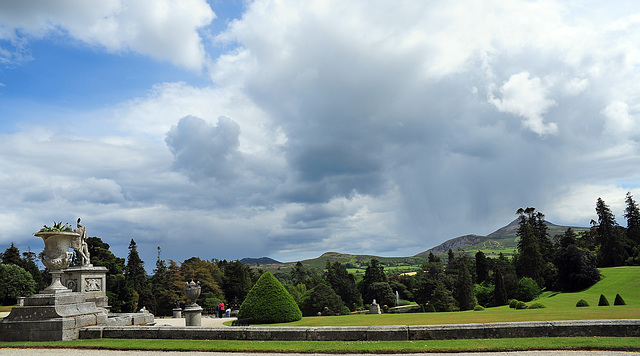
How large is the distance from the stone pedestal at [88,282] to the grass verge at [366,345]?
35.1 feet

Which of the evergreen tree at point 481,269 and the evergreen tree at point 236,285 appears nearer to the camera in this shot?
the evergreen tree at point 236,285

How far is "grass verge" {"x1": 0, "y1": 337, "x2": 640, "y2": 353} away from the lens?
35.5 feet

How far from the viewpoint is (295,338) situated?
13328mm

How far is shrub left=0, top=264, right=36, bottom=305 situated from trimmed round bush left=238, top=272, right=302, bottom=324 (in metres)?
46.4

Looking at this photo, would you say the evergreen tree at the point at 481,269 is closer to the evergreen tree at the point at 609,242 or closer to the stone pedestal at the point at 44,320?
the evergreen tree at the point at 609,242

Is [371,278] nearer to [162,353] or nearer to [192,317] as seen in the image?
[192,317]

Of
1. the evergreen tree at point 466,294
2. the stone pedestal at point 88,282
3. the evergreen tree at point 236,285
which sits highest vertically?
the stone pedestal at point 88,282

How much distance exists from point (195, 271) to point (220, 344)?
57324mm

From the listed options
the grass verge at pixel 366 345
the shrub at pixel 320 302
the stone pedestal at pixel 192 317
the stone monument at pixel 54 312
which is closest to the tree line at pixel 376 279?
the shrub at pixel 320 302

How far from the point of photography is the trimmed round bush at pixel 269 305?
2408 cm

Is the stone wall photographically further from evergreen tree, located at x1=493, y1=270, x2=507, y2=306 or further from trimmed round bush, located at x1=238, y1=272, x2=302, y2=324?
evergreen tree, located at x1=493, y1=270, x2=507, y2=306

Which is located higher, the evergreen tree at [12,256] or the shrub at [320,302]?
the evergreen tree at [12,256]

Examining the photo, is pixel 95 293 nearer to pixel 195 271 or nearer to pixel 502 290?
pixel 195 271

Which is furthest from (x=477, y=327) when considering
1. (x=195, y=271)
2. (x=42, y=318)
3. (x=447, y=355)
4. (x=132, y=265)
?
(x=132, y=265)
